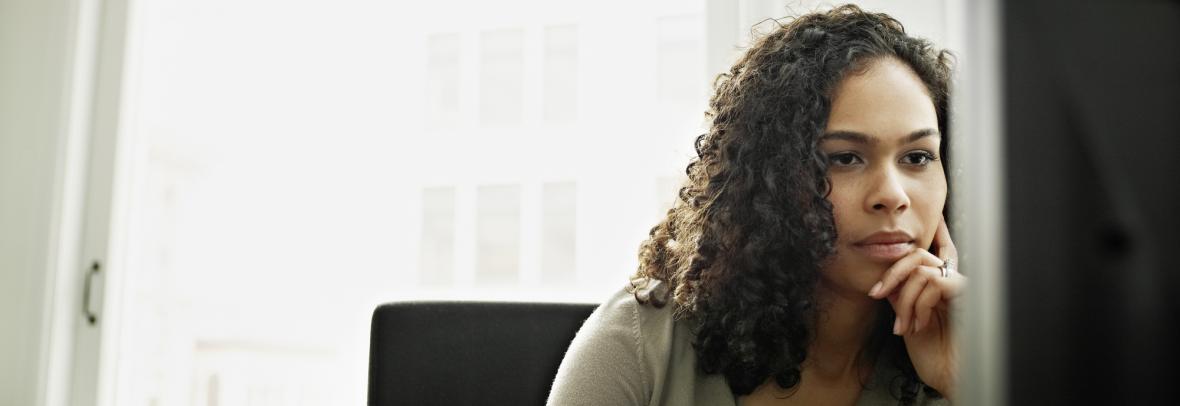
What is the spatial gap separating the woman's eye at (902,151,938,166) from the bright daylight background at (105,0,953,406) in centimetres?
88

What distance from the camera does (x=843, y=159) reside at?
3.33ft

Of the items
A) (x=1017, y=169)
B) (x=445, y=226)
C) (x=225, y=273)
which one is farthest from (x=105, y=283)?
(x=1017, y=169)

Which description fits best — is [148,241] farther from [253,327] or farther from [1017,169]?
[1017,169]

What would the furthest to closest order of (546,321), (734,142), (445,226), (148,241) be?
(148,241), (445,226), (546,321), (734,142)

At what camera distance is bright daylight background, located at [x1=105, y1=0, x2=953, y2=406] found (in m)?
2.02

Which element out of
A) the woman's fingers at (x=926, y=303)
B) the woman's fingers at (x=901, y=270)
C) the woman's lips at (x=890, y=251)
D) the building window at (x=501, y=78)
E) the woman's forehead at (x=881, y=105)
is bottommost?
the woman's fingers at (x=926, y=303)

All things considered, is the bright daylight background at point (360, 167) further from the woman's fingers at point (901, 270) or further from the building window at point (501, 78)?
the woman's fingers at point (901, 270)

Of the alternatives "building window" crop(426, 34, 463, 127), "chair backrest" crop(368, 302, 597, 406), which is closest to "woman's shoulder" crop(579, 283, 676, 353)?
"chair backrest" crop(368, 302, 597, 406)

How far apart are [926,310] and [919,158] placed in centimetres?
17

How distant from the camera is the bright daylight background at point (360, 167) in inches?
79.5

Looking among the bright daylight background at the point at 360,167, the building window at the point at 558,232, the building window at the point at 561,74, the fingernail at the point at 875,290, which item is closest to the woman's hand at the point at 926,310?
the fingernail at the point at 875,290

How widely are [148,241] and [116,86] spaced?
0.39 meters

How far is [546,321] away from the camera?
1.23 m

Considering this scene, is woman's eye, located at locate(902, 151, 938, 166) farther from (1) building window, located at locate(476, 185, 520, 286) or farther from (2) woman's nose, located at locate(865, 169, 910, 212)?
(1) building window, located at locate(476, 185, 520, 286)
